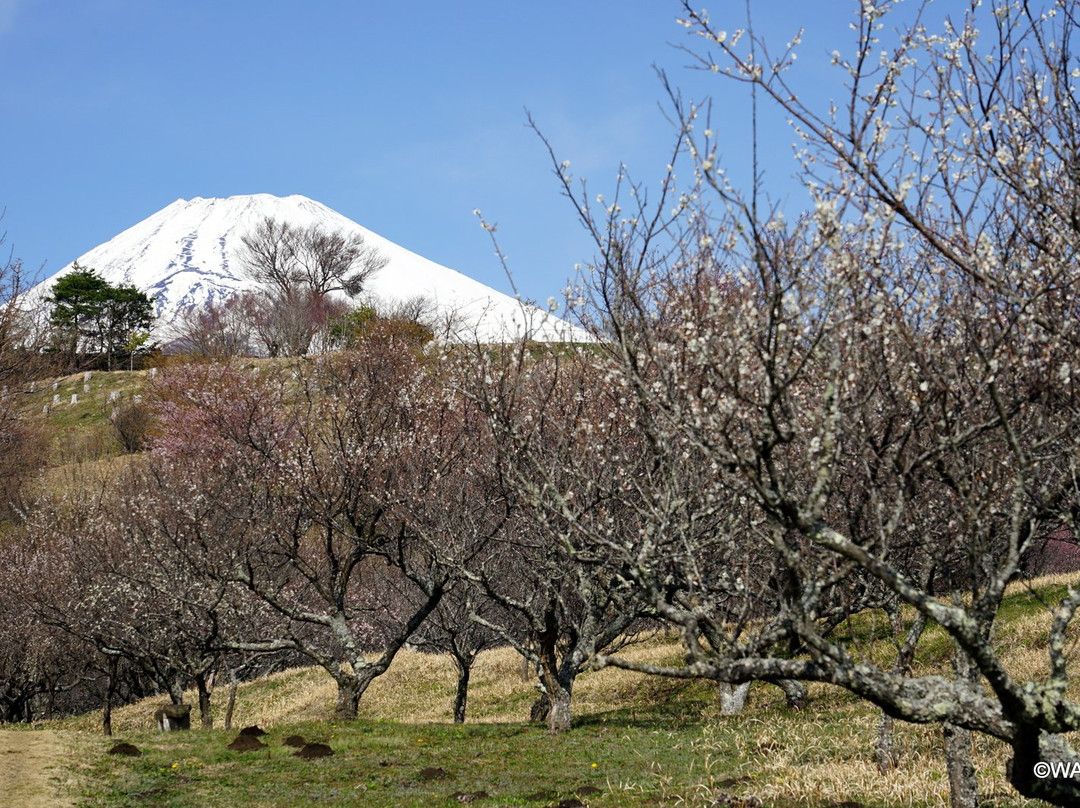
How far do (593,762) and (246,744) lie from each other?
23.4 feet

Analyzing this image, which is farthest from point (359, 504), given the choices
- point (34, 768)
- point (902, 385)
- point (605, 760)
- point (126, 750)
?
point (902, 385)

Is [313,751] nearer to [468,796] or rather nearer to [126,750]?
[126,750]

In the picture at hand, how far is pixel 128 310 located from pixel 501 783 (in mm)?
71934

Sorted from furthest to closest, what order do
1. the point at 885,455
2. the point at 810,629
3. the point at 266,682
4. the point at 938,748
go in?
the point at 266,682
the point at 938,748
the point at 885,455
the point at 810,629

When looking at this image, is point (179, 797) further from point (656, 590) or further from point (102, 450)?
point (102, 450)

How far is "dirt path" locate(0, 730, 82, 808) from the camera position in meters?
13.0

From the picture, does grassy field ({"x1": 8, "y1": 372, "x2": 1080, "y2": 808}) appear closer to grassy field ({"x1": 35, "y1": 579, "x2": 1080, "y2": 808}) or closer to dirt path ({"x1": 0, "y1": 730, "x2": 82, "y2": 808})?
grassy field ({"x1": 35, "y1": 579, "x2": 1080, "y2": 808})

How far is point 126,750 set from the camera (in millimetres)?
17188

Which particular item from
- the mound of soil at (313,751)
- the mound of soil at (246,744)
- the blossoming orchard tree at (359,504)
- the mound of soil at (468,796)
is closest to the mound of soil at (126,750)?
the mound of soil at (246,744)

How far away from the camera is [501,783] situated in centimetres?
1412

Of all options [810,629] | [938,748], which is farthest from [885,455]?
[938,748]

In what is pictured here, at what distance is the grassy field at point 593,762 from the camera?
38.4 ft

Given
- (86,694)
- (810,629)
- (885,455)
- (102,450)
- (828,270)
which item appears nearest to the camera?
(810,629)

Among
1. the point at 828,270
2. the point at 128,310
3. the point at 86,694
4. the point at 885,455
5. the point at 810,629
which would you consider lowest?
the point at 86,694
